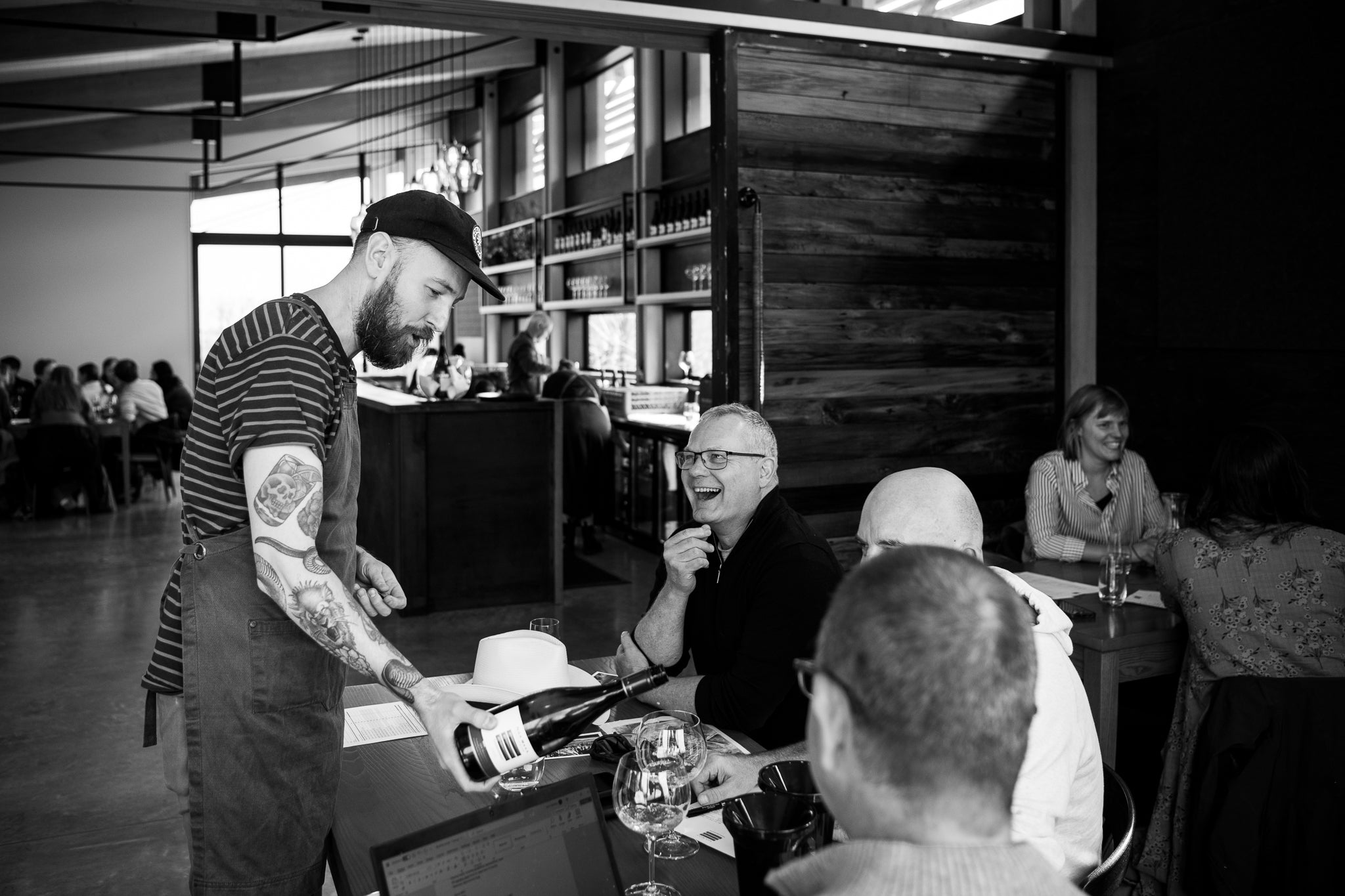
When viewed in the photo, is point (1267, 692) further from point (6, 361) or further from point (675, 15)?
point (6, 361)

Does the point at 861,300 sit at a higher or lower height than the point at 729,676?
higher

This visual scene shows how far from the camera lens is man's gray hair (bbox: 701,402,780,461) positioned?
2.62 m

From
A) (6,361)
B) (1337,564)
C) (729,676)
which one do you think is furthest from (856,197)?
(6,361)

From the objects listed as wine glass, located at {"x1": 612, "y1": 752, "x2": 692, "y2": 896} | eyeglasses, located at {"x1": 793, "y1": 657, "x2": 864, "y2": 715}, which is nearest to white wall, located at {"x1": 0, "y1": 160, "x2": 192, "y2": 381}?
wine glass, located at {"x1": 612, "y1": 752, "x2": 692, "y2": 896}

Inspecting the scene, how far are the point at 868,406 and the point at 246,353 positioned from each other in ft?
12.3

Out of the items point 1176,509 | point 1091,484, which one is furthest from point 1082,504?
point 1176,509

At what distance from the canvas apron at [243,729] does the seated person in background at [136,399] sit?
10.2 m

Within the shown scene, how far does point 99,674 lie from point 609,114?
8.27m

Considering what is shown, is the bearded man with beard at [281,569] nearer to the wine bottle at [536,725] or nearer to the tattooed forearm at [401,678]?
the tattooed forearm at [401,678]

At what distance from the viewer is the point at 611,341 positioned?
480 inches

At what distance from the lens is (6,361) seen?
40.9 ft

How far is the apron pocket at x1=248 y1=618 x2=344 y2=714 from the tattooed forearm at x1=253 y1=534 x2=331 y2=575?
15 cm

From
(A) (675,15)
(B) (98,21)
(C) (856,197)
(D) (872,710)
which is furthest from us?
(B) (98,21)

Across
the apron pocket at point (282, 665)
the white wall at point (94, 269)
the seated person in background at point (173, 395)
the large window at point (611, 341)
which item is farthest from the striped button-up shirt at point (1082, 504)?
the white wall at point (94, 269)
